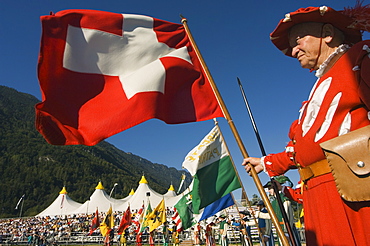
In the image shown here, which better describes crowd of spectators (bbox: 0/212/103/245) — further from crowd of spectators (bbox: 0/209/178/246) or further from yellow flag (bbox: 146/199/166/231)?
yellow flag (bbox: 146/199/166/231)

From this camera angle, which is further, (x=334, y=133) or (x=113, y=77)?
(x=113, y=77)

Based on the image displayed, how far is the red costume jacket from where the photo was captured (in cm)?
149

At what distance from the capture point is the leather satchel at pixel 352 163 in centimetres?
136

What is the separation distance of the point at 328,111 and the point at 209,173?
6284 millimetres

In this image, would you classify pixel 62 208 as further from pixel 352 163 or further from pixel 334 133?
pixel 352 163

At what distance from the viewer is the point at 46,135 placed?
2.98 meters

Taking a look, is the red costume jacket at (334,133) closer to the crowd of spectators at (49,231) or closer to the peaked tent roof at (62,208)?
the crowd of spectators at (49,231)

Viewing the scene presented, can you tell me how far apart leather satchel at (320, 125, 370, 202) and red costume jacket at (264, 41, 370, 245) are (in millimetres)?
98

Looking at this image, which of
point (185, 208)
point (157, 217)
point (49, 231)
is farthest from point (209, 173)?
point (49, 231)

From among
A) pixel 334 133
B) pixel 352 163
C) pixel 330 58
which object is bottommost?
pixel 352 163

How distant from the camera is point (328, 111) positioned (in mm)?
1701

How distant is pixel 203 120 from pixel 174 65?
82 centimetres

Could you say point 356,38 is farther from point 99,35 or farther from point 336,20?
point 99,35

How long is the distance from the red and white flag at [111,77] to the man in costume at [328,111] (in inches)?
57.6
